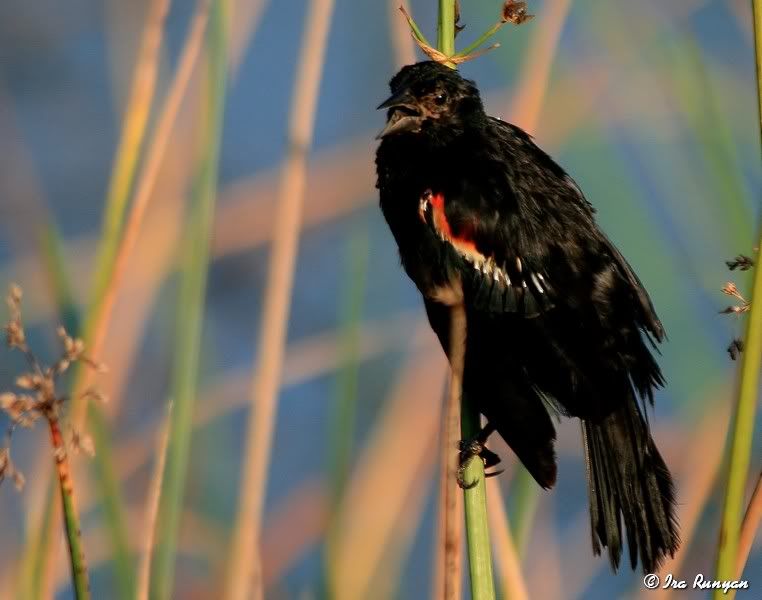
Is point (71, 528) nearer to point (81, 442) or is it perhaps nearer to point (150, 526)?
point (81, 442)

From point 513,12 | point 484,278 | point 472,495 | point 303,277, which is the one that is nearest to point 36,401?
point 472,495

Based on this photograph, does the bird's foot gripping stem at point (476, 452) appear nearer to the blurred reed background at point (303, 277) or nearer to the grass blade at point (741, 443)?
the blurred reed background at point (303, 277)

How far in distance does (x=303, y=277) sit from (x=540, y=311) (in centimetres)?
110

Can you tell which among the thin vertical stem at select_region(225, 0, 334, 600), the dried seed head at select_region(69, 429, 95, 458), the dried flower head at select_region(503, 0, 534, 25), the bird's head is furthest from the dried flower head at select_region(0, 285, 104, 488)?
the bird's head

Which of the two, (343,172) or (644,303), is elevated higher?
(343,172)

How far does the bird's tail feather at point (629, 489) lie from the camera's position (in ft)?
5.64

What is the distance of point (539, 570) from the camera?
2084 millimetres

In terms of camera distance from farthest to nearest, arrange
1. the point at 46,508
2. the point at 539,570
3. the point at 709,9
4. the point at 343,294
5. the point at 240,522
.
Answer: the point at 709,9 < the point at 539,570 < the point at 343,294 < the point at 240,522 < the point at 46,508

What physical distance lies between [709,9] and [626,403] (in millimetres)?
1347

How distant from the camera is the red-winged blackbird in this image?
68.4 inches

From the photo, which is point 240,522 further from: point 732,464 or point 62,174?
point 62,174

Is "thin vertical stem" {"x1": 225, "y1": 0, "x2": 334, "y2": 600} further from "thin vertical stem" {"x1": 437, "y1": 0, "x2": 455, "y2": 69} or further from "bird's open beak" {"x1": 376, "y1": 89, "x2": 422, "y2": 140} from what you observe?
"thin vertical stem" {"x1": 437, "y1": 0, "x2": 455, "y2": 69}

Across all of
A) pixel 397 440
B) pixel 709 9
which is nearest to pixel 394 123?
pixel 397 440
